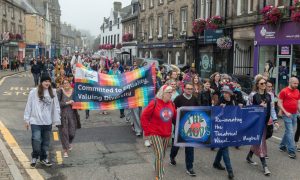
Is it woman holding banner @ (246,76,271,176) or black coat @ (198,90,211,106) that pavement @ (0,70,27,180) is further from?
woman holding banner @ (246,76,271,176)

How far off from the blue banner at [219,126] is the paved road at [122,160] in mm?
623

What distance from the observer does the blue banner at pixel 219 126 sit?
23.0 feet

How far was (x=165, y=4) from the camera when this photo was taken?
116 ft

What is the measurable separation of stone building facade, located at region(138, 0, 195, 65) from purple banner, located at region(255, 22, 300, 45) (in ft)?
29.7

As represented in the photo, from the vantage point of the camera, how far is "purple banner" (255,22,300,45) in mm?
18156

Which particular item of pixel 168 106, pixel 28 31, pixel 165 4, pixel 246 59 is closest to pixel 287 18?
pixel 246 59

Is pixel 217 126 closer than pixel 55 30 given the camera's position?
Yes

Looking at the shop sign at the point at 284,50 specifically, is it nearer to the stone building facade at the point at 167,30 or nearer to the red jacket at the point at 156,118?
the stone building facade at the point at 167,30

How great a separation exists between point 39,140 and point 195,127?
2927 millimetres

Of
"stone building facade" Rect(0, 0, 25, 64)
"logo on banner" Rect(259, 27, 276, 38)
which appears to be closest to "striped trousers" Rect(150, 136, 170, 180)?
"logo on banner" Rect(259, 27, 276, 38)

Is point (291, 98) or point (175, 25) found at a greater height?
point (175, 25)

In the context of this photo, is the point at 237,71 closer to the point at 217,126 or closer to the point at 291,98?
the point at 291,98

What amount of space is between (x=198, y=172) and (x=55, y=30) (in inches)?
3544

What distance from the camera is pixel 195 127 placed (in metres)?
7.06
